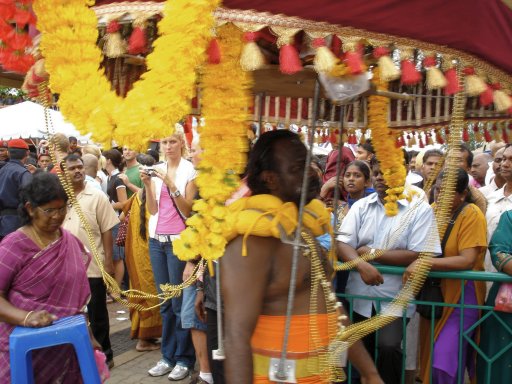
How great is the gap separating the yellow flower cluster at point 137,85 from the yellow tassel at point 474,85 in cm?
105

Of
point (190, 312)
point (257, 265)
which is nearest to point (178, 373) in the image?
point (190, 312)

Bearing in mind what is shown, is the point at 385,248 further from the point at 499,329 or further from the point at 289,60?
the point at 289,60

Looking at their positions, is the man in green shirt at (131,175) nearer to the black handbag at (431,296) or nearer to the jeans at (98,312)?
the jeans at (98,312)

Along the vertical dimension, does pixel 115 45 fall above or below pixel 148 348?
above

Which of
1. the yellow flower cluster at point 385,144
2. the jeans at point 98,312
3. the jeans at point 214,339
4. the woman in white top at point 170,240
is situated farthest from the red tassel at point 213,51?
the jeans at point 98,312

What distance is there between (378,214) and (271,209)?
6.62 feet

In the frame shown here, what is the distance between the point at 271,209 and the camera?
2.58 meters

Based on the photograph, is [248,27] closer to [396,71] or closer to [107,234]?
[396,71]

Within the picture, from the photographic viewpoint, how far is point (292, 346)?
2.56 meters

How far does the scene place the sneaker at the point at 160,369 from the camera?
561 centimetres

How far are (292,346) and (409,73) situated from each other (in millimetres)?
1295

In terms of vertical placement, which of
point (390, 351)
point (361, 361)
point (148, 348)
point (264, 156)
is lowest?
point (148, 348)

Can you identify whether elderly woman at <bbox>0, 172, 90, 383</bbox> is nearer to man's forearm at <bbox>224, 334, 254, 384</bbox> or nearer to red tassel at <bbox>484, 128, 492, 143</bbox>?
man's forearm at <bbox>224, 334, 254, 384</bbox>

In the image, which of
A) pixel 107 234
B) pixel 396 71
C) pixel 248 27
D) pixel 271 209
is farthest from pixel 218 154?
pixel 107 234
